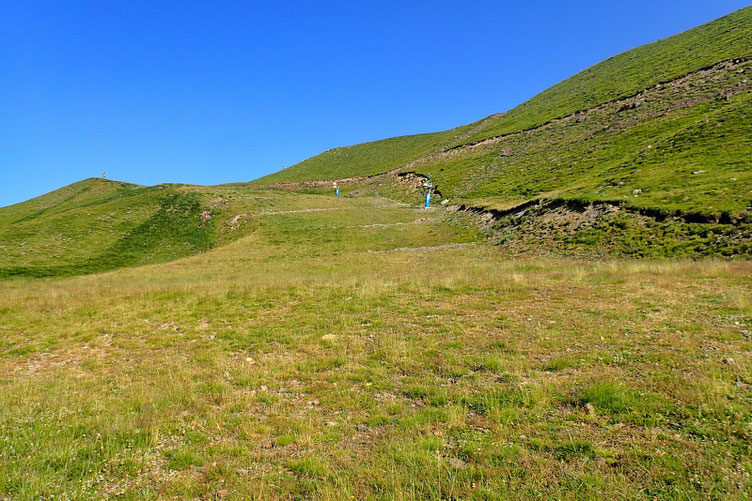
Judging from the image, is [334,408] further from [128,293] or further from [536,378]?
[128,293]

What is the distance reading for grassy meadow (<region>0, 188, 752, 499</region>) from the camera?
518 centimetres

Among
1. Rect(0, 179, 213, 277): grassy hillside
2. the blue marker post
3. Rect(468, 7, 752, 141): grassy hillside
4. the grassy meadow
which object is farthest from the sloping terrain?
Rect(0, 179, 213, 277): grassy hillside

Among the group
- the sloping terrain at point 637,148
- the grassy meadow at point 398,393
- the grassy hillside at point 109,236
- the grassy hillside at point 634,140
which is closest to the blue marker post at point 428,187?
the sloping terrain at point 637,148

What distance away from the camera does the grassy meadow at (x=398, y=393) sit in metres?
5.18

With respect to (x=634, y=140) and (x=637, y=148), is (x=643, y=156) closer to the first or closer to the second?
(x=637, y=148)

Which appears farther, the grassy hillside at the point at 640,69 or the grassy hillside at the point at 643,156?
the grassy hillside at the point at 640,69

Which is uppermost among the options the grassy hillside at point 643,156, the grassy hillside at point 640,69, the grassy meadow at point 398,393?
the grassy hillside at point 640,69

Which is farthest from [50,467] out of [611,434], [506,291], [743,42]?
[743,42]

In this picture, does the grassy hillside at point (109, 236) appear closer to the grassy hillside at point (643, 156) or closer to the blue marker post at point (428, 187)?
the blue marker post at point (428, 187)

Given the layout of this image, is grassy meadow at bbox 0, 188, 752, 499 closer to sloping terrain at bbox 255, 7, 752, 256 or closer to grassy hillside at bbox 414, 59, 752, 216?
sloping terrain at bbox 255, 7, 752, 256

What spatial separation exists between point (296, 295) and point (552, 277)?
13.7m

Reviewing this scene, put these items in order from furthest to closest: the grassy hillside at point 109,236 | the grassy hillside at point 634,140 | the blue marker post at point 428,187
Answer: the blue marker post at point 428,187 < the grassy hillside at point 109,236 < the grassy hillside at point 634,140

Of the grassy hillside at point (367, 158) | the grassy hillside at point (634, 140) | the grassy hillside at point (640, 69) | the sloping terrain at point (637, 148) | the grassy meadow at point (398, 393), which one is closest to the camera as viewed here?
the grassy meadow at point (398, 393)

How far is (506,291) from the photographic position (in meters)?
16.7
